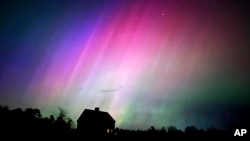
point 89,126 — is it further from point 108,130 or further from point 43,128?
point 43,128

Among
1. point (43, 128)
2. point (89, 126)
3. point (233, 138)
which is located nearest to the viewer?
point (43, 128)

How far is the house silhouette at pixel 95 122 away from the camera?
215 feet

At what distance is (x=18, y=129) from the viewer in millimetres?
26016

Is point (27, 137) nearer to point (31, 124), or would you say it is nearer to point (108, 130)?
point (31, 124)

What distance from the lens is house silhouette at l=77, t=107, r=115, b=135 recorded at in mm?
65438

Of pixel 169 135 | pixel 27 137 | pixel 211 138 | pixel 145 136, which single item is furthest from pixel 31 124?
pixel 211 138

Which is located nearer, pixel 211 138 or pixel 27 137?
pixel 27 137

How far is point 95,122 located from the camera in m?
65.6

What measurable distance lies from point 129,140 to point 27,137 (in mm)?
12397

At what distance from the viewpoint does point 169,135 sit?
112 ft

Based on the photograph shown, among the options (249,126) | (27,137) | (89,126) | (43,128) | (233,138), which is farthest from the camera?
(89,126)

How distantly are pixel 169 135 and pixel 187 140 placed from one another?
2.26m

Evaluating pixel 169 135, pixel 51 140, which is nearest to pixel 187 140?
pixel 169 135

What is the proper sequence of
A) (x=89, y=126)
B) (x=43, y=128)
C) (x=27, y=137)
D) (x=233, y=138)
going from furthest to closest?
1. (x=89, y=126)
2. (x=233, y=138)
3. (x=43, y=128)
4. (x=27, y=137)
